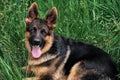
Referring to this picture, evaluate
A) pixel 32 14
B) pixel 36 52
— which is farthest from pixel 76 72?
pixel 32 14

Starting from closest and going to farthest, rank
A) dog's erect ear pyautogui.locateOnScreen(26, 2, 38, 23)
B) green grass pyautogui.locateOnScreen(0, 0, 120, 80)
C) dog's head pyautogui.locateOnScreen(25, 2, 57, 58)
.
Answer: dog's head pyautogui.locateOnScreen(25, 2, 57, 58), dog's erect ear pyautogui.locateOnScreen(26, 2, 38, 23), green grass pyautogui.locateOnScreen(0, 0, 120, 80)

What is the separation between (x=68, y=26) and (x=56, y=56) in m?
1.03

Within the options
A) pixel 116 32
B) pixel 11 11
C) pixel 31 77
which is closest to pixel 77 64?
pixel 31 77

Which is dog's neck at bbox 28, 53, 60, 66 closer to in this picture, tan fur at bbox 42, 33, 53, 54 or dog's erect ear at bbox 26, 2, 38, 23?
tan fur at bbox 42, 33, 53, 54

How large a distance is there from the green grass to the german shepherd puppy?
0.35 meters

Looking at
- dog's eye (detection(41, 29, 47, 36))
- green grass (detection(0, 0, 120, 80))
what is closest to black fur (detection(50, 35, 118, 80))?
dog's eye (detection(41, 29, 47, 36))

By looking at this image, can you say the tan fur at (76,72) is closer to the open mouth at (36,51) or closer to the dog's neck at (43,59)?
the dog's neck at (43,59)

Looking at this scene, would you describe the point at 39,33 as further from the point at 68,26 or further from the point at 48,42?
the point at 68,26

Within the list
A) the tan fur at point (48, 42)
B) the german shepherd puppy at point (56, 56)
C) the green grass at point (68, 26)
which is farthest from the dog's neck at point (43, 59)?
the green grass at point (68, 26)

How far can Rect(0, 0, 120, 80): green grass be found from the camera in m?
6.54

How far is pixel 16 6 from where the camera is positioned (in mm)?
7551

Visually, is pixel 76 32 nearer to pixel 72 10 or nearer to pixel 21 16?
pixel 72 10

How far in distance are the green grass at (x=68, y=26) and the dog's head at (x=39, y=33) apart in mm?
404

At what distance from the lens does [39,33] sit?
6055mm
